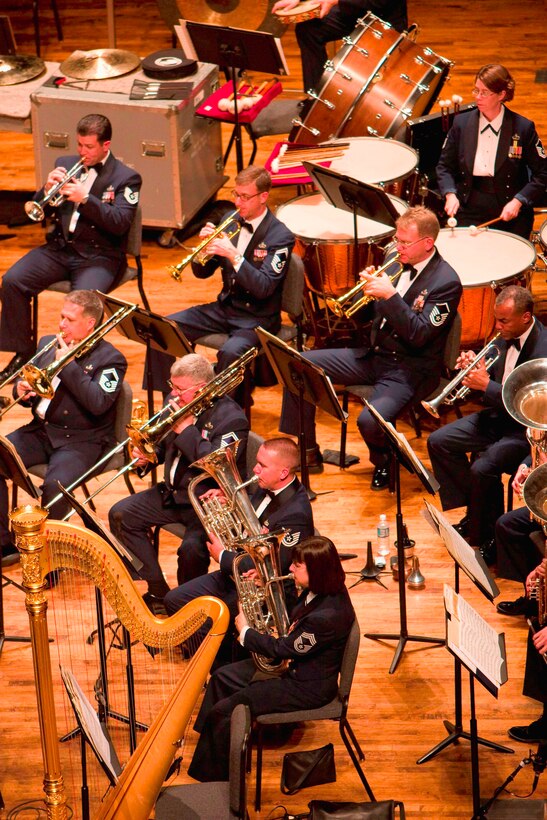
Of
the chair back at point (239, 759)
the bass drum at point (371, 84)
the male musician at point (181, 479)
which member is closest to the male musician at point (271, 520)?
the male musician at point (181, 479)

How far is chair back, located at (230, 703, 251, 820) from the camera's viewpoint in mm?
4285

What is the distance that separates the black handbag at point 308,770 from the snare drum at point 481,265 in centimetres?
290

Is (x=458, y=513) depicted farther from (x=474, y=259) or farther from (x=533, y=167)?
(x=533, y=167)

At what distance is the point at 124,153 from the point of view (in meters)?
9.23

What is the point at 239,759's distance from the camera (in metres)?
4.29

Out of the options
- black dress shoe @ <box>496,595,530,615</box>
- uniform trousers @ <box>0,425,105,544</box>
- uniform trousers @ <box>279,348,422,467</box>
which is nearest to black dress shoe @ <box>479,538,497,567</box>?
black dress shoe @ <box>496,595,530,615</box>

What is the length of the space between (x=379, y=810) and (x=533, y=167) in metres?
4.73

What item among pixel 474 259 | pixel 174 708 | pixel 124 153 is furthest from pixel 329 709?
pixel 124 153

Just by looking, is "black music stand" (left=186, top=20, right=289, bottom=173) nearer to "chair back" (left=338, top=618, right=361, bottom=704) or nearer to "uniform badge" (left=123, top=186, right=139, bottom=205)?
"uniform badge" (left=123, top=186, right=139, bottom=205)

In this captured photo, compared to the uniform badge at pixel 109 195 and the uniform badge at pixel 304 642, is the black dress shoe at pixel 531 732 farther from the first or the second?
the uniform badge at pixel 109 195

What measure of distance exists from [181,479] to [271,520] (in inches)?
25.9

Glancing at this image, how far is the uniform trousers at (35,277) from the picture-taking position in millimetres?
7879

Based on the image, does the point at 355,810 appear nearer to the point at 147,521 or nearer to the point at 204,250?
the point at 147,521

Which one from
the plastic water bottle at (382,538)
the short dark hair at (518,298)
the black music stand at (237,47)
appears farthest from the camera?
the black music stand at (237,47)
